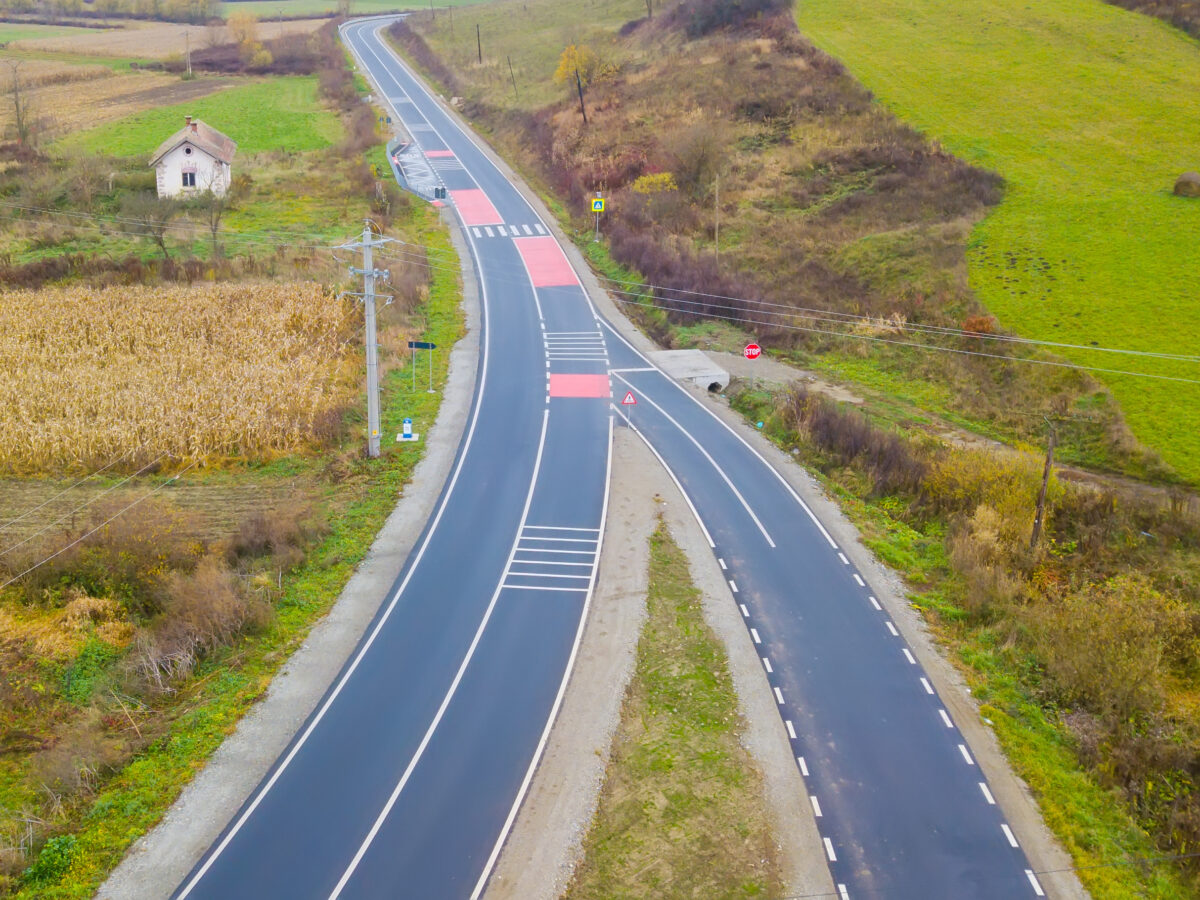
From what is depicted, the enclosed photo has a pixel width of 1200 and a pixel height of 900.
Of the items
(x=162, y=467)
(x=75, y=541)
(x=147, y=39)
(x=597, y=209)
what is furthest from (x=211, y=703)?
(x=147, y=39)

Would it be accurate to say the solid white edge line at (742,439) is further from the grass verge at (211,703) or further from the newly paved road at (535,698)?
the grass verge at (211,703)

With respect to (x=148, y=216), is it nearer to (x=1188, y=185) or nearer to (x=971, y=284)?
(x=971, y=284)

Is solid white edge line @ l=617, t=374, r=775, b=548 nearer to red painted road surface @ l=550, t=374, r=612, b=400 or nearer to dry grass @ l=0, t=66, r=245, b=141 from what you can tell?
red painted road surface @ l=550, t=374, r=612, b=400

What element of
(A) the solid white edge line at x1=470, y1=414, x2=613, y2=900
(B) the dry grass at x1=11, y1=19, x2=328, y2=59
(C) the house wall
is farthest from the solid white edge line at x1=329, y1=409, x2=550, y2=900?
(B) the dry grass at x1=11, y1=19, x2=328, y2=59

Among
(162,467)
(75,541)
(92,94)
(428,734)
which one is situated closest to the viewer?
(428,734)

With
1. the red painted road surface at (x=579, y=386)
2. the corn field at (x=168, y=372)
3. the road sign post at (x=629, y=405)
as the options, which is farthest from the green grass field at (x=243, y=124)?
the road sign post at (x=629, y=405)

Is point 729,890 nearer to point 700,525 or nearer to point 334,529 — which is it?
point 700,525
